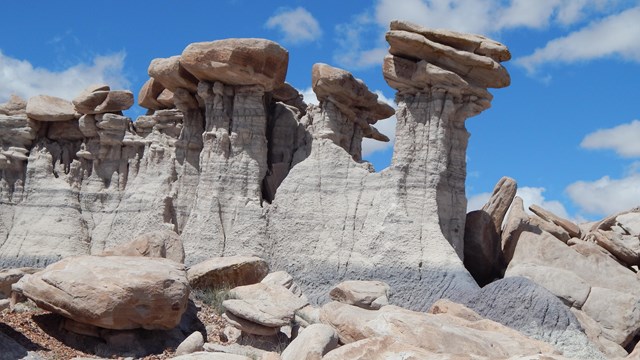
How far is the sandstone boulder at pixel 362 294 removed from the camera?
637 inches

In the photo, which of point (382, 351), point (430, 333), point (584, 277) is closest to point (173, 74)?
point (584, 277)

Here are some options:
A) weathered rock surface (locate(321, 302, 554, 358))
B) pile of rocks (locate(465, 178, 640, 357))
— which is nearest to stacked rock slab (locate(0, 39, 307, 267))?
pile of rocks (locate(465, 178, 640, 357))

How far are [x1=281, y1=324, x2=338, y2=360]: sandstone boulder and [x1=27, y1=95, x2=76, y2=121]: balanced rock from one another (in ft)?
60.9

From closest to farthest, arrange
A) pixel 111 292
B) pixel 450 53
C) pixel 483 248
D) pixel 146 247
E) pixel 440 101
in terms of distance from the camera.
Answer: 1. pixel 111 292
2. pixel 146 247
3. pixel 450 53
4. pixel 440 101
5. pixel 483 248

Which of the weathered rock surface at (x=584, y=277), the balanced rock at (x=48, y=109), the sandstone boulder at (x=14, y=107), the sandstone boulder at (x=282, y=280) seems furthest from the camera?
the sandstone boulder at (x=14, y=107)

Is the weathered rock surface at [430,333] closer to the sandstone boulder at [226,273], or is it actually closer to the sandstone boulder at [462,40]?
the sandstone boulder at [226,273]

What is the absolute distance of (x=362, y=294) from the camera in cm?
1642

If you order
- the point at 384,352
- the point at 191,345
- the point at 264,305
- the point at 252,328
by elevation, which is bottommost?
the point at 191,345

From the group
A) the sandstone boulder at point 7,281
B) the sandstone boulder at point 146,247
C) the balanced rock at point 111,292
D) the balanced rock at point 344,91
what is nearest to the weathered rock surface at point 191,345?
the balanced rock at point 111,292

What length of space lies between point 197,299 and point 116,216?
11.3 meters

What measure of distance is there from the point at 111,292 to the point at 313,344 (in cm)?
331

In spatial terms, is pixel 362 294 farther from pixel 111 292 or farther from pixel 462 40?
pixel 462 40

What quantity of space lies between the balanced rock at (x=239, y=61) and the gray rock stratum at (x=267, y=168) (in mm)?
40

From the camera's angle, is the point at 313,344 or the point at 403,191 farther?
the point at 403,191
